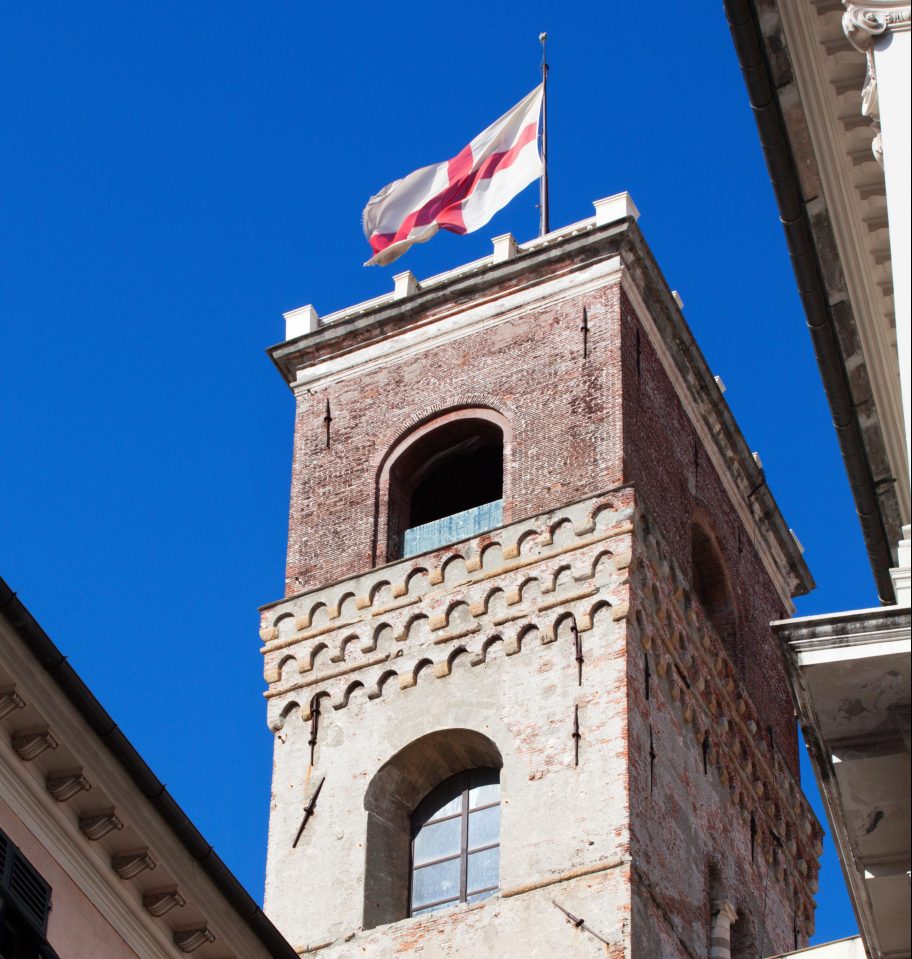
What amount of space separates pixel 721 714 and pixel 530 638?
2998 mm

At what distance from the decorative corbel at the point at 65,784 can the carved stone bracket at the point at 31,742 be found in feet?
0.82

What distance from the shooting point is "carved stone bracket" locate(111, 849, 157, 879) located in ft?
46.9

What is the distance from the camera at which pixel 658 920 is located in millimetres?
22859

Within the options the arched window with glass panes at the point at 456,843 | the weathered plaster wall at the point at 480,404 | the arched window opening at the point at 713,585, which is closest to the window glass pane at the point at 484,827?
the arched window with glass panes at the point at 456,843

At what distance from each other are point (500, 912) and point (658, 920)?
1507 millimetres

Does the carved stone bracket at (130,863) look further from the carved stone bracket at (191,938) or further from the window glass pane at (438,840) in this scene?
the window glass pane at (438,840)

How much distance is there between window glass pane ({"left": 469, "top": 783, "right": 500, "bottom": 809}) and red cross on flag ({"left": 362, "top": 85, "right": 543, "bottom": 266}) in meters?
7.80

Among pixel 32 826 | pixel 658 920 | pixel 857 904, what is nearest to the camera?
pixel 857 904

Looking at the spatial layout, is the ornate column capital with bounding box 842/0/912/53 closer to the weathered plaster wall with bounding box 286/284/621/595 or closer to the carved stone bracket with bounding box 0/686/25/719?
the carved stone bracket with bounding box 0/686/25/719

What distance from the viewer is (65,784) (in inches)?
544

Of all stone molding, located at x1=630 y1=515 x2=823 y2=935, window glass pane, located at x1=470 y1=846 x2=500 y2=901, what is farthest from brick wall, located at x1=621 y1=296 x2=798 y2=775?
window glass pane, located at x1=470 y1=846 x2=500 y2=901

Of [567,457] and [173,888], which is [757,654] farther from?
[173,888]

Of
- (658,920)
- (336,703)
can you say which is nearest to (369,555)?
(336,703)

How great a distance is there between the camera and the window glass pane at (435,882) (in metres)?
24.2
